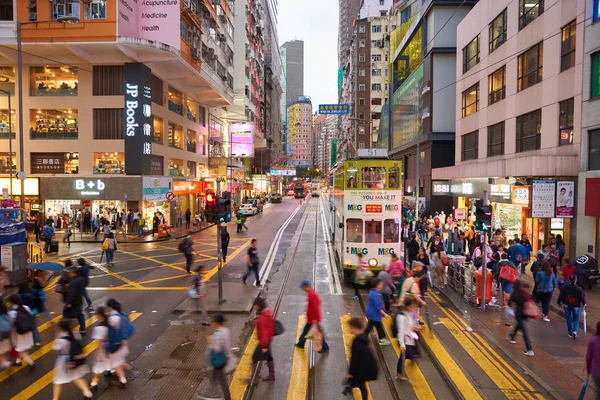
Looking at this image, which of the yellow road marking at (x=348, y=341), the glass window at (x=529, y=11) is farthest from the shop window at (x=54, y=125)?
the glass window at (x=529, y=11)

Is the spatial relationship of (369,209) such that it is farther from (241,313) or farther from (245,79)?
(245,79)

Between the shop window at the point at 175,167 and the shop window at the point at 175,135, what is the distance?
1.27 metres

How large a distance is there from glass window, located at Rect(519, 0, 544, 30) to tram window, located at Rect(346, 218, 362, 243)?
14.4 m

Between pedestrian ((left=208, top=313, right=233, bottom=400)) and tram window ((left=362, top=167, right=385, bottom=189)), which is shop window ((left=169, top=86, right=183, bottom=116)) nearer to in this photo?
tram window ((left=362, top=167, right=385, bottom=189))

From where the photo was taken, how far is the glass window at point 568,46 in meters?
17.5

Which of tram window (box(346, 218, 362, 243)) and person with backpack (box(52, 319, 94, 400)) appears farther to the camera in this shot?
tram window (box(346, 218, 362, 243))

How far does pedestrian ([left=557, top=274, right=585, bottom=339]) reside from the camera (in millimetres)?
9547

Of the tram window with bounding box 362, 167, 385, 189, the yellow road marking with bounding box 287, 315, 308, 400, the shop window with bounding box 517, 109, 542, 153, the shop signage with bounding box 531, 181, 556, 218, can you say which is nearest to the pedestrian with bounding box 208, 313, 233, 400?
the yellow road marking with bounding box 287, 315, 308, 400

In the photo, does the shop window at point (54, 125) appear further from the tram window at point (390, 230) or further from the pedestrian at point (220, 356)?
the pedestrian at point (220, 356)

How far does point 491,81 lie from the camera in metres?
26.0

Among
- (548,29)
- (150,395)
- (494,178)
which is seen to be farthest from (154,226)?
(548,29)

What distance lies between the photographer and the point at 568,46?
58.7 ft

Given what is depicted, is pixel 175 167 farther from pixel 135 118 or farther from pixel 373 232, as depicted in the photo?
pixel 373 232

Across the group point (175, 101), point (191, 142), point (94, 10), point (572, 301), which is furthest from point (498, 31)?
point (191, 142)
